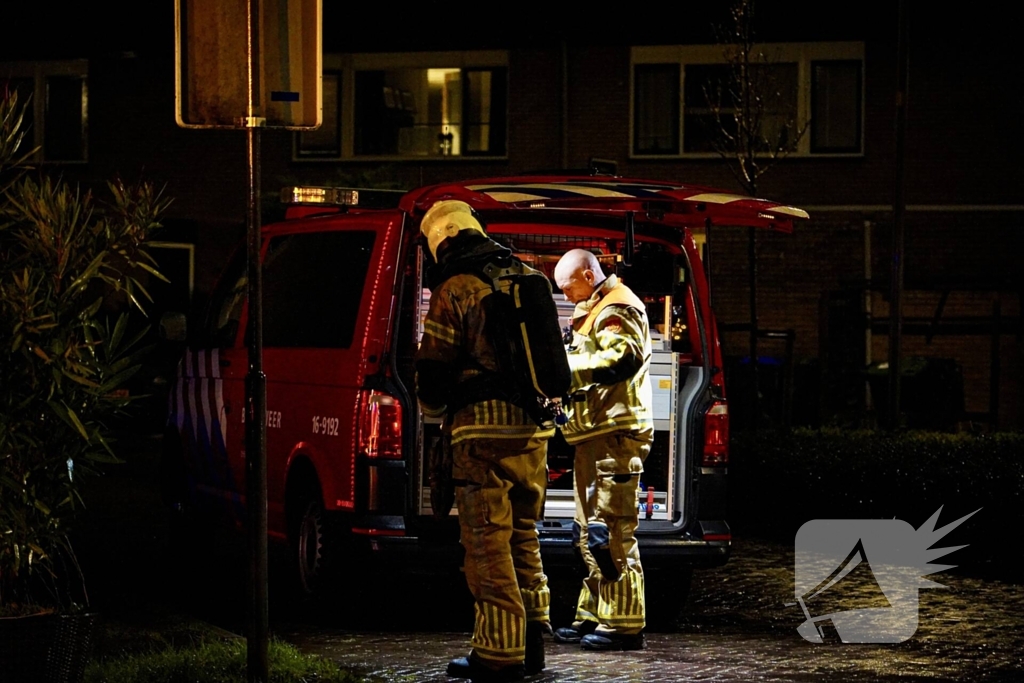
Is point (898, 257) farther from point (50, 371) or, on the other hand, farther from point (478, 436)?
point (50, 371)

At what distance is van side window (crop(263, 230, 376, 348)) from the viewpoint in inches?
336

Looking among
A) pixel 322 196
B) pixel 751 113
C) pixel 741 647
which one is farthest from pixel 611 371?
pixel 751 113

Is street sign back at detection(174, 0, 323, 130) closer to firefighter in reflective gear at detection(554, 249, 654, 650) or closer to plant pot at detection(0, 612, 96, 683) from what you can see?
plant pot at detection(0, 612, 96, 683)

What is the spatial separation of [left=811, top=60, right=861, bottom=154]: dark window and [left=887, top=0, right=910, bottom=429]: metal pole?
443 inches

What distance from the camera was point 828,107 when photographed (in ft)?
80.4

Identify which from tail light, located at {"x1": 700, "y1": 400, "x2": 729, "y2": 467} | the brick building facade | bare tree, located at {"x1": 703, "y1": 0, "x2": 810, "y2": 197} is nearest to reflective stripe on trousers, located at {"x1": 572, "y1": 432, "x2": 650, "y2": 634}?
tail light, located at {"x1": 700, "y1": 400, "x2": 729, "y2": 467}

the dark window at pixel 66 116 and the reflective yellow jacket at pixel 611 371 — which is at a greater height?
the dark window at pixel 66 116

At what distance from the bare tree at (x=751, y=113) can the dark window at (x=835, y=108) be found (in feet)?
1.10

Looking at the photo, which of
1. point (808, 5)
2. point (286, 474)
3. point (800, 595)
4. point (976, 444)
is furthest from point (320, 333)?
point (808, 5)

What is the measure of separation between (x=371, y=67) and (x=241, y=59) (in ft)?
65.5

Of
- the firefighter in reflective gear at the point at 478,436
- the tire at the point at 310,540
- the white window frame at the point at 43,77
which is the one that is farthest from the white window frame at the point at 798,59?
the firefighter in reflective gear at the point at 478,436

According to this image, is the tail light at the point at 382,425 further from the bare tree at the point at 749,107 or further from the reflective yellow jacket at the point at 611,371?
the bare tree at the point at 749,107

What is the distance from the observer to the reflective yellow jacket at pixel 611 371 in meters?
7.70

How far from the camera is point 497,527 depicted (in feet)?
22.8
